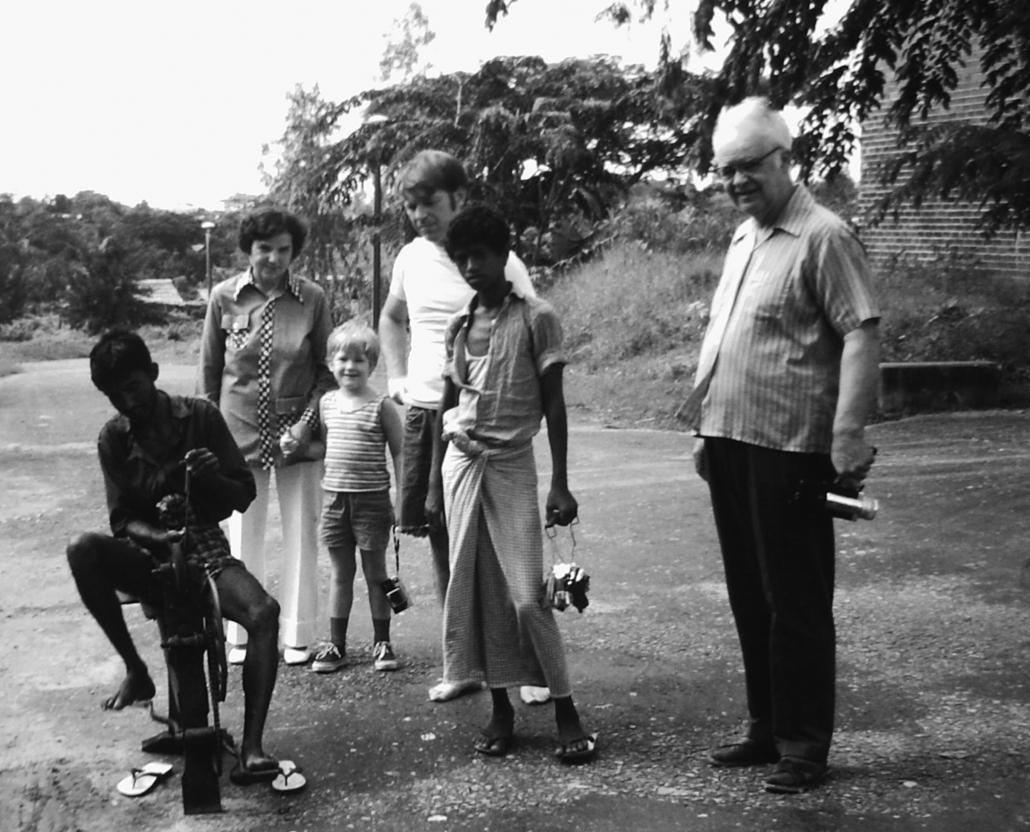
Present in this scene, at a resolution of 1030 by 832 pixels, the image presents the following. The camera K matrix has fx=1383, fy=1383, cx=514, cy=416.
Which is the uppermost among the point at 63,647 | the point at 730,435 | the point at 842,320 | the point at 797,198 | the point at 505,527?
the point at 797,198

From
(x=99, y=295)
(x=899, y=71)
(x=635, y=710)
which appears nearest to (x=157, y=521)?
(x=635, y=710)

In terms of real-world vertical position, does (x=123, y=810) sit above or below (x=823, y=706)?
below

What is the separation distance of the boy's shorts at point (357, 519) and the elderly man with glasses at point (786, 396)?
1872 millimetres

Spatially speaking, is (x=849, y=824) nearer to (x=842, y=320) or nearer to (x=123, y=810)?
(x=842, y=320)

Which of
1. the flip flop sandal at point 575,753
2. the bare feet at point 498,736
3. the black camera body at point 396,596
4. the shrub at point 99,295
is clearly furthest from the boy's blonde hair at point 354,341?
the shrub at point 99,295

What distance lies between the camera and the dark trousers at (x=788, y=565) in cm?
430

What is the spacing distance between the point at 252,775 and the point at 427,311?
198 centimetres

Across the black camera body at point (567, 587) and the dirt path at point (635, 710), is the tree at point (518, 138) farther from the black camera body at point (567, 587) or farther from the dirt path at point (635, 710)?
the black camera body at point (567, 587)

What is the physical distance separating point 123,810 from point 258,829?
1.71 feet

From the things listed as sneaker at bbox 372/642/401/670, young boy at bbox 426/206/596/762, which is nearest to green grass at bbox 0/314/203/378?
sneaker at bbox 372/642/401/670

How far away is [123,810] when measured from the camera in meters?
4.47

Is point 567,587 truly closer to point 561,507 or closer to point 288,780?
point 561,507

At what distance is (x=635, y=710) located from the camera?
527 cm

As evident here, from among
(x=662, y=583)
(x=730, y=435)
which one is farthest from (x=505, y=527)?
(x=662, y=583)
